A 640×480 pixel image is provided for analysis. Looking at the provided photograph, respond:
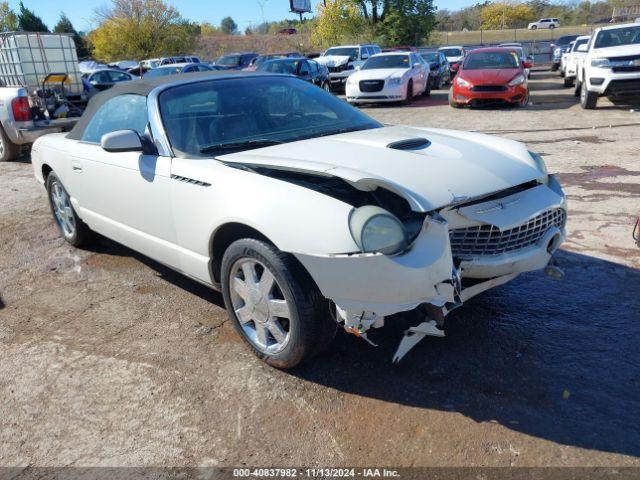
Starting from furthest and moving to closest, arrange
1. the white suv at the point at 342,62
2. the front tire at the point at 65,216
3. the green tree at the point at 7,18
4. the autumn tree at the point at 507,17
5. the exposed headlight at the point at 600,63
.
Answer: the autumn tree at the point at 507,17, the green tree at the point at 7,18, the white suv at the point at 342,62, the exposed headlight at the point at 600,63, the front tire at the point at 65,216

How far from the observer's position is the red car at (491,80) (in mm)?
13992

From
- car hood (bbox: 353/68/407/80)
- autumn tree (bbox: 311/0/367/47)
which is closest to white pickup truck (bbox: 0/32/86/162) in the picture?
car hood (bbox: 353/68/407/80)

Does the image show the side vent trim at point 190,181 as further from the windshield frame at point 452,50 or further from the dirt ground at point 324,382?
the windshield frame at point 452,50

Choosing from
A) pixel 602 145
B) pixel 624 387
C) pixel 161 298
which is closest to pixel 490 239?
pixel 624 387

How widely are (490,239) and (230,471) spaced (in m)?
1.71

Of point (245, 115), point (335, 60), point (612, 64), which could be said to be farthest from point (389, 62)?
point (245, 115)

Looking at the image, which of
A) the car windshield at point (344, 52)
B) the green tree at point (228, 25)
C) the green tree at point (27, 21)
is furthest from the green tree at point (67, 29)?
the green tree at point (228, 25)

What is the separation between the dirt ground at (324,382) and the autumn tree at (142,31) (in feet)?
135

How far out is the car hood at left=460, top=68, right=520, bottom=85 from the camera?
1397cm

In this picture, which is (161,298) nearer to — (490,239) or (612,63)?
(490,239)

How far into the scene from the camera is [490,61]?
14.8m

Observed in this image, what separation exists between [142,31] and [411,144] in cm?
4302

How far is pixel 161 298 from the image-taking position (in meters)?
4.17

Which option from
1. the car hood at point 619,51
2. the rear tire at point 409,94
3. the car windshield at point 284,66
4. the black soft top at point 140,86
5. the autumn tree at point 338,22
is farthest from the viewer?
the autumn tree at point 338,22
